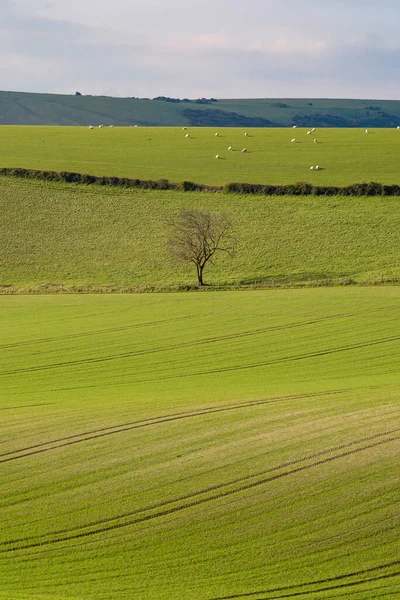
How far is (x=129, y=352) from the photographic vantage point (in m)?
34.2

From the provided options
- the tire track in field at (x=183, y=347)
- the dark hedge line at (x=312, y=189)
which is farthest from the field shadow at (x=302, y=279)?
the dark hedge line at (x=312, y=189)

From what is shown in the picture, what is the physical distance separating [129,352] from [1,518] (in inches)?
695

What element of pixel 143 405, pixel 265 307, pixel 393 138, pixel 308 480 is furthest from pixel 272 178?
pixel 308 480

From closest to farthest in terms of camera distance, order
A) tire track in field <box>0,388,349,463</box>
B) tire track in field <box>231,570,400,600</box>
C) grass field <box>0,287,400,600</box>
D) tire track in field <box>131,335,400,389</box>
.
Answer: tire track in field <box>231,570,400,600</box>, grass field <box>0,287,400,600</box>, tire track in field <box>0,388,349,463</box>, tire track in field <box>131,335,400,389</box>

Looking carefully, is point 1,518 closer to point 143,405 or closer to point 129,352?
point 143,405

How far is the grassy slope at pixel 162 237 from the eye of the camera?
55375 mm

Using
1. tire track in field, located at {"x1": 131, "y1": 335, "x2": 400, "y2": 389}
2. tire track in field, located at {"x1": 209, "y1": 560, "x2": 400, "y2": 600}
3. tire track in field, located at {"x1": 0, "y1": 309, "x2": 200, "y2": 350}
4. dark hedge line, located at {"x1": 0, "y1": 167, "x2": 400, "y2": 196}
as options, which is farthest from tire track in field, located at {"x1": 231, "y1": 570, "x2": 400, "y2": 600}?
dark hedge line, located at {"x1": 0, "y1": 167, "x2": 400, "y2": 196}

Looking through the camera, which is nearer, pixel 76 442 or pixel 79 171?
pixel 76 442

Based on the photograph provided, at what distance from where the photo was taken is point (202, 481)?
703 inches

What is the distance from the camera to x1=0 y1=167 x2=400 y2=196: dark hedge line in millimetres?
71000

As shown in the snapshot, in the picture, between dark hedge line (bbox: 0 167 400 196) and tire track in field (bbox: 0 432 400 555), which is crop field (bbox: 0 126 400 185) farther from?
tire track in field (bbox: 0 432 400 555)

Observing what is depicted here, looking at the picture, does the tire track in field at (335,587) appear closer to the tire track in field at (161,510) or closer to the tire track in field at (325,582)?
the tire track in field at (325,582)

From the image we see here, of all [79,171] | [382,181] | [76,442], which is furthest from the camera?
[79,171]

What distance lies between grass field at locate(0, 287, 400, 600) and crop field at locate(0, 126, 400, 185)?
47.6 meters
